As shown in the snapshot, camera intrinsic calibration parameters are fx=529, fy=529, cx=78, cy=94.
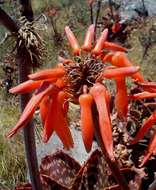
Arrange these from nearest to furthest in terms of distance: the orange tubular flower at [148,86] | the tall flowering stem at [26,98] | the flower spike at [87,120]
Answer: the flower spike at [87,120] → the orange tubular flower at [148,86] → the tall flowering stem at [26,98]

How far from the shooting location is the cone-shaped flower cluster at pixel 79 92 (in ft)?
5.85

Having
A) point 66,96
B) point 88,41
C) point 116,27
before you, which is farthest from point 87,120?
point 116,27

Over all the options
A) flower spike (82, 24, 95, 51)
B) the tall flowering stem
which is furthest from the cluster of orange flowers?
the tall flowering stem

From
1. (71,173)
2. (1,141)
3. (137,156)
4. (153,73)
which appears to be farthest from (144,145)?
(153,73)

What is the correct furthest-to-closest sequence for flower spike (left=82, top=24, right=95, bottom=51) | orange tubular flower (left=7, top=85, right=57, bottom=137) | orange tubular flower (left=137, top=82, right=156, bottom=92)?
flower spike (left=82, top=24, right=95, bottom=51), orange tubular flower (left=137, top=82, right=156, bottom=92), orange tubular flower (left=7, top=85, right=57, bottom=137)

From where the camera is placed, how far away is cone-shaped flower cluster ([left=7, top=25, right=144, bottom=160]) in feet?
5.85

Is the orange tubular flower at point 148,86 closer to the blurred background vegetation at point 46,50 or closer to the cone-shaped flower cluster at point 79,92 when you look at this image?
the cone-shaped flower cluster at point 79,92

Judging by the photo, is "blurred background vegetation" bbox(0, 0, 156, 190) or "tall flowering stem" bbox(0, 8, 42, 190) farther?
"blurred background vegetation" bbox(0, 0, 156, 190)

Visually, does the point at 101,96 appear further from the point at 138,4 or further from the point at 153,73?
the point at 138,4

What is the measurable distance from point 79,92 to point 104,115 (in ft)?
0.56

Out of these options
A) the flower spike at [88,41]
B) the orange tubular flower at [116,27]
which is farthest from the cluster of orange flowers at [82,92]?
the orange tubular flower at [116,27]

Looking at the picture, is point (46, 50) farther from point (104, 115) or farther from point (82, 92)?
point (104, 115)

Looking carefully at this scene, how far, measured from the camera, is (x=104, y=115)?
1.78 meters

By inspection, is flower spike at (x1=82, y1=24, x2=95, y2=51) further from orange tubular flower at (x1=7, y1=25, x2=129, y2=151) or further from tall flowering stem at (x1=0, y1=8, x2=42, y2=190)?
tall flowering stem at (x1=0, y1=8, x2=42, y2=190)
